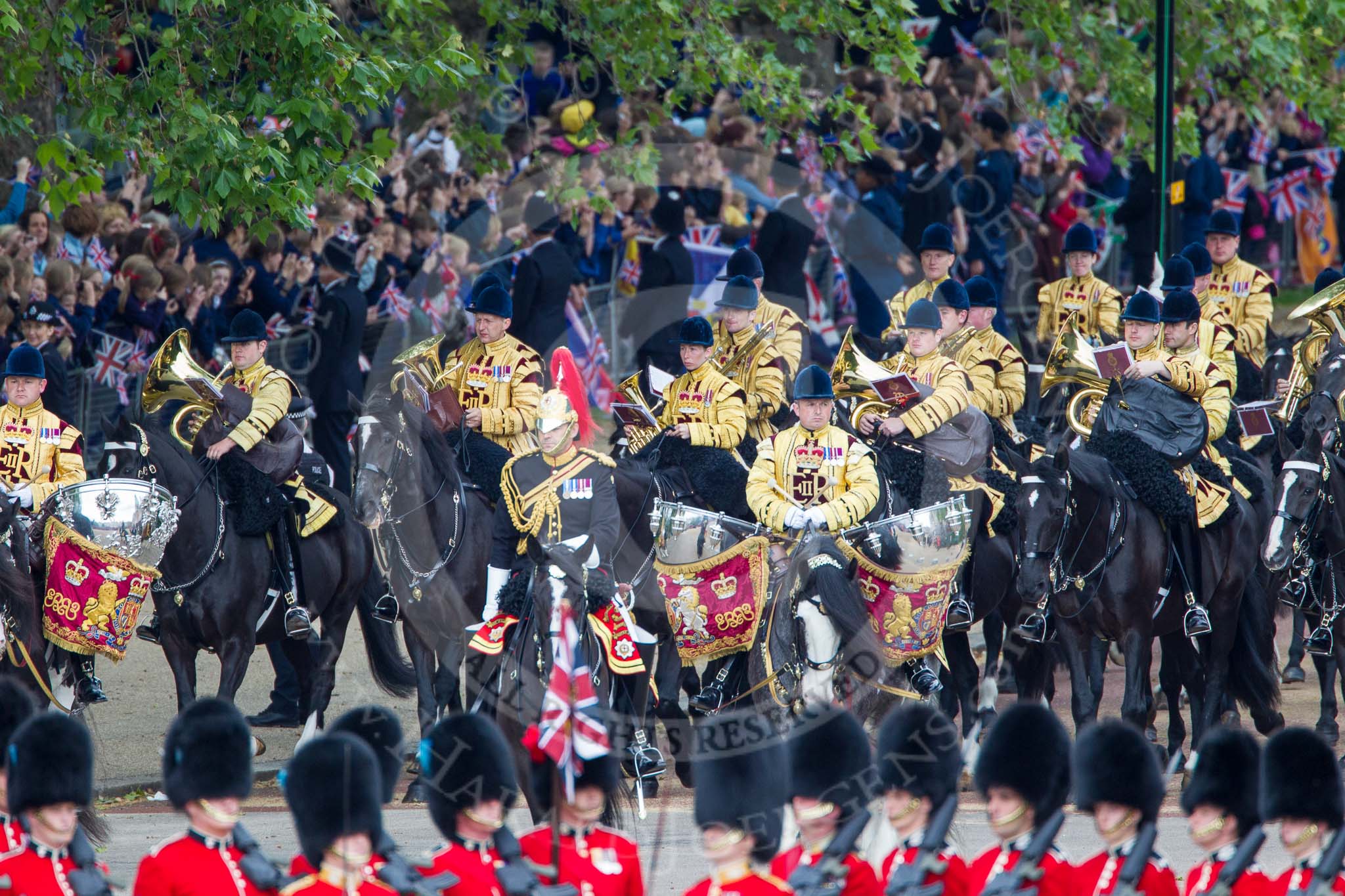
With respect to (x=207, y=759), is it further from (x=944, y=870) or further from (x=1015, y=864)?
(x=1015, y=864)

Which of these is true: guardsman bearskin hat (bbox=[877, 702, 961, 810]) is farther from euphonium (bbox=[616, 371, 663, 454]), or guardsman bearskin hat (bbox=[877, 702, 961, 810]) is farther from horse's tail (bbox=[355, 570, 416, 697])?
horse's tail (bbox=[355, 570, 416, 697])

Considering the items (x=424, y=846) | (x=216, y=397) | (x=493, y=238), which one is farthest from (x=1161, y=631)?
(x=493, y=238)

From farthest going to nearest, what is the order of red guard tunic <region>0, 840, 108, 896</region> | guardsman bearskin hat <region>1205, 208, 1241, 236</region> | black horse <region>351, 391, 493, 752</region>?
1. guardsman bearskin hat <region>1205, 208, 1241, 236</region>
2. black horse <region>351, 391, 493, 752</region>
3. red guard tunic <region>0, 840, 108, 896</region>

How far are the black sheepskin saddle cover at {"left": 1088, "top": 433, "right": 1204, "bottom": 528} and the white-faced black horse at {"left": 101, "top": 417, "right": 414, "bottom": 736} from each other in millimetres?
4728

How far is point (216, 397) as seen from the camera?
43.5 feet

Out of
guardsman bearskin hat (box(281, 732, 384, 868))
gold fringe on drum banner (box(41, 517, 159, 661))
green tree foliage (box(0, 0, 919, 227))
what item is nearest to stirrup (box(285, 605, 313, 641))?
gold fringe on drum banner (box(41, 517, 159, 661))

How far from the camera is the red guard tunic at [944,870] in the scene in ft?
26.0

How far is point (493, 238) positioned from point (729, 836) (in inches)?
432

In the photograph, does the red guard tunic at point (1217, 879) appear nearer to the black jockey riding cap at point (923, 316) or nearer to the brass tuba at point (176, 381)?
the black jockey riding cap at point (923, 316)

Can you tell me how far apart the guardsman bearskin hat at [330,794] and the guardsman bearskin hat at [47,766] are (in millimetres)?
809

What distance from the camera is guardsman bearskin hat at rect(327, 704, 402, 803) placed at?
8.81 metres

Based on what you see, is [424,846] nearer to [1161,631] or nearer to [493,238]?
[1161,631]

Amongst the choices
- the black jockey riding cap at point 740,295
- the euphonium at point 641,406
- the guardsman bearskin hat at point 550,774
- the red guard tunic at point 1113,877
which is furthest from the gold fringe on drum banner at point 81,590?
the red guard tunic at point 1113,877

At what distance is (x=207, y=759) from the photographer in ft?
26.1
